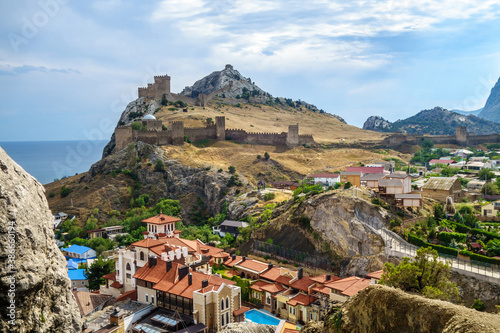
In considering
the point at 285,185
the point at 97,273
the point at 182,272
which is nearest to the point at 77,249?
the point at 97,273

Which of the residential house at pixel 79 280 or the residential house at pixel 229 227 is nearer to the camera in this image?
the residential house at pixel 79 280

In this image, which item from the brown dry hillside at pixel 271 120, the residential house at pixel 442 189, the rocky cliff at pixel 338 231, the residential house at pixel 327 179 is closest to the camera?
the rocky cliff at pixel 338 231

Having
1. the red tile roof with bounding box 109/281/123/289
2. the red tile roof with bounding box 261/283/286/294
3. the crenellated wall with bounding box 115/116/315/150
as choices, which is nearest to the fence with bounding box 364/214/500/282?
the red tile roof with bounding box 261/283/286/294

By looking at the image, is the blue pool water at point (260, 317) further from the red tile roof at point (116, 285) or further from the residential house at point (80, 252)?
the residential house at point (80, 252)

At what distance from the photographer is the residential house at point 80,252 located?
4925 centimetres

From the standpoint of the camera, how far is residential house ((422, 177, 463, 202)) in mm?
43719

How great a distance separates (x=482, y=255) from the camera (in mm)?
29156

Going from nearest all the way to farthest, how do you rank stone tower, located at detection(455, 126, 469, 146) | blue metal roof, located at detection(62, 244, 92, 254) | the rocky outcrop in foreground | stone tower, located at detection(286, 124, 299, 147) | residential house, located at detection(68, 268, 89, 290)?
the rocky outcrop in foreground, residential house, located at detection(68, 268, 89, 290), blue metal roof, located at detection(62, 244, 92, 254), stone tower, located at detection(286, 124, 299, 147), stone tower, located at detection(455, 126, 469, 146)

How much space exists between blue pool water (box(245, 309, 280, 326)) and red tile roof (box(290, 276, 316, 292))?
3.21 meters

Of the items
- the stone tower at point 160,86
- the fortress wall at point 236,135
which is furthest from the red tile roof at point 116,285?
the stone tower at point 160,86

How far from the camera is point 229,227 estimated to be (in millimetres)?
54531

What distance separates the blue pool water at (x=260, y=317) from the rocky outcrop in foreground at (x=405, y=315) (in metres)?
18.8

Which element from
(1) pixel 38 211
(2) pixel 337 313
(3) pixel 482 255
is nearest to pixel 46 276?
(1) pixel 38 211

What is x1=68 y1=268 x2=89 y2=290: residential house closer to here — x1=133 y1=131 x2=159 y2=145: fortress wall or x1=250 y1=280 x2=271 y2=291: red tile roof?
x1=250 y1=280 x2=271 y2=291: red tile roof
